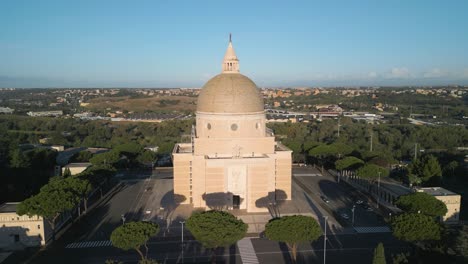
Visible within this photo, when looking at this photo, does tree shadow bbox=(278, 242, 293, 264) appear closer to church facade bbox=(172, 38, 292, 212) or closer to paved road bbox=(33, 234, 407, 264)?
paved road bbox=(33, 234, 407, 264)

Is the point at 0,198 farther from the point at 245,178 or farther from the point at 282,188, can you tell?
the point at 282,188

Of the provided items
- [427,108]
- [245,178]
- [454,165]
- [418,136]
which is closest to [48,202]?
[245,178]

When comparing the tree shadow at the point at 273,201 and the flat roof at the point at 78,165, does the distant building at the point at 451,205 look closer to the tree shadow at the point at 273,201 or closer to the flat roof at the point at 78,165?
the tree shadow at the point at 273,201

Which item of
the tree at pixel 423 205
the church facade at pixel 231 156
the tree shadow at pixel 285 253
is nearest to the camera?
the tree shadow at pixel 285 253

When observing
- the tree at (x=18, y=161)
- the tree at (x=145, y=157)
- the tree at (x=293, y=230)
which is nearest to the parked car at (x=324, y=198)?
the tree at (x=293, y=230)

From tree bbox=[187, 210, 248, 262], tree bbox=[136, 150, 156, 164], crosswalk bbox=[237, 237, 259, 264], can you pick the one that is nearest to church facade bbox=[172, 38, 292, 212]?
crosswalk bbox=[237, 237, 259, 264]

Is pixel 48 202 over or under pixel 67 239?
over

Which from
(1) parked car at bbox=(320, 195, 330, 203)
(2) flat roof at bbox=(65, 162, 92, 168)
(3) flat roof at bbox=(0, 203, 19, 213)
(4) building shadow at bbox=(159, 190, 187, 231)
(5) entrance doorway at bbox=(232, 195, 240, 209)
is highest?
(3) flat roof at bbox=(0, 203, 19, 213)
